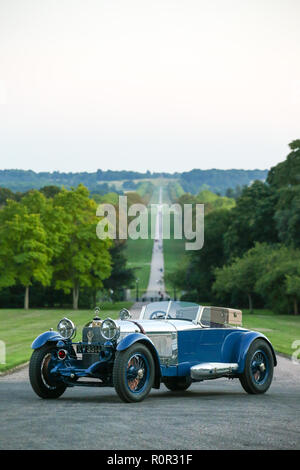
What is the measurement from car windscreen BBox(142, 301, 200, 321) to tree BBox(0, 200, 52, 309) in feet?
211

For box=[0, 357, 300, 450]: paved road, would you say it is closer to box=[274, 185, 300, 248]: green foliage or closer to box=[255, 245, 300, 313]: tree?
box=[255, 245, 300, 313]: tree

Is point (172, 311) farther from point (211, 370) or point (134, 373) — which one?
point (134, 373)

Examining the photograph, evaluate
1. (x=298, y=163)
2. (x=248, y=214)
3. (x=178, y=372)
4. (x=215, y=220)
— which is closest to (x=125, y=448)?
(x=178, y=372)

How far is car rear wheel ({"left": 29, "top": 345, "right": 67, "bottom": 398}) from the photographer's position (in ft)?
45.9

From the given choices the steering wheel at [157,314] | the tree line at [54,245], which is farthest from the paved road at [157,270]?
the steering wheel at [157,314]

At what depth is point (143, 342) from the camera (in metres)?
13.7

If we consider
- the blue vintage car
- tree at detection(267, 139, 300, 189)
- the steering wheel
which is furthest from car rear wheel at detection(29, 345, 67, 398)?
tree at detection(267, 139, 300, 189)

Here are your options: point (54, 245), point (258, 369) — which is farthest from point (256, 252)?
point (258, 369)

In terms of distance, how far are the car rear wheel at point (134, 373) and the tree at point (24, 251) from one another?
218ft

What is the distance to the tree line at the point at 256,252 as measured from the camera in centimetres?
7206

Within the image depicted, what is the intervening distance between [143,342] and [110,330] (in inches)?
23.2

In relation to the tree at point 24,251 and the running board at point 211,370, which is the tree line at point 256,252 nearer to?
the tree at point 24,251

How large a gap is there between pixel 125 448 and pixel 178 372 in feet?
18.7
